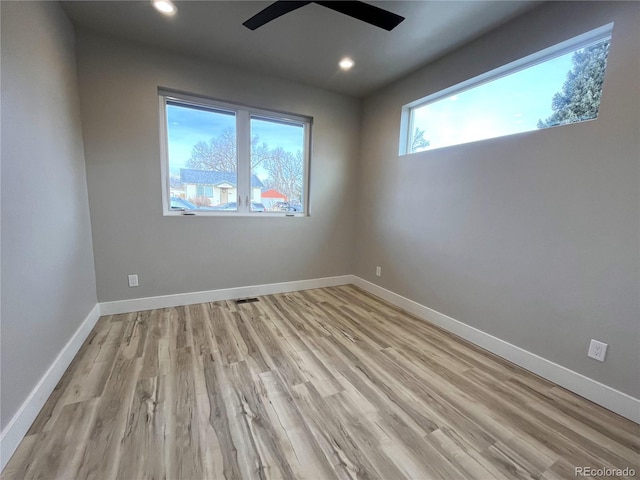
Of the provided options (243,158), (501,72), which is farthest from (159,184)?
(501,72)

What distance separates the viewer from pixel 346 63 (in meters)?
2.69

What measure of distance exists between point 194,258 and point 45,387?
62.5 inches

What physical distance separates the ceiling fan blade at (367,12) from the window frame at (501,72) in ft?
3.82

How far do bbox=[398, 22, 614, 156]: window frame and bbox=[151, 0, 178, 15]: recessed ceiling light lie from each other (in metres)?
2.34

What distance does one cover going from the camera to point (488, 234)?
2.23 meters

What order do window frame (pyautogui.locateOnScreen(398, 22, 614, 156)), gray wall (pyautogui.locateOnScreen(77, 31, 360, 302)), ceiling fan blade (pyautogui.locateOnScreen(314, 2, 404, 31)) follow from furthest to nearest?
gray wall (pyautogui.locateOnScreen(77, 31, 360, 302)), window frame (pyautogui.locateOnScreen(398, 22, 614, 156)), ceiling fan blade (pyautogui.locateOnScreen(314, 2, 404, 31))

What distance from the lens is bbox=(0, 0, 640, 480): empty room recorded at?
1311 millimetres

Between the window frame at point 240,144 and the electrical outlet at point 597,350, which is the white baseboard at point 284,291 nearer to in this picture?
the electrical outlet at point 597,350

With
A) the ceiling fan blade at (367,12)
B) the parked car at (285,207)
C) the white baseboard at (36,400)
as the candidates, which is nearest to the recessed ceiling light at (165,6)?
the ceiling fan blade at (367,12)

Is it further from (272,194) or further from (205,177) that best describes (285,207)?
(205,177)

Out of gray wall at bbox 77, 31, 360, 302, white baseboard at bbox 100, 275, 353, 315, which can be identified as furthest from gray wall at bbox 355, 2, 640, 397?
white baseboard at bbox 100, 275, 353, 315

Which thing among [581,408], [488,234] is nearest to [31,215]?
[488,234]

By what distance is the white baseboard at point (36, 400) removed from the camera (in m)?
1.16

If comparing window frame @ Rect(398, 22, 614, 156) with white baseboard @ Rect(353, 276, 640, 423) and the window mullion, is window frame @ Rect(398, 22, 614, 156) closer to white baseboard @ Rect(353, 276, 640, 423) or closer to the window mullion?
white baseboard @ Rect(353, 276, 640, 423)
